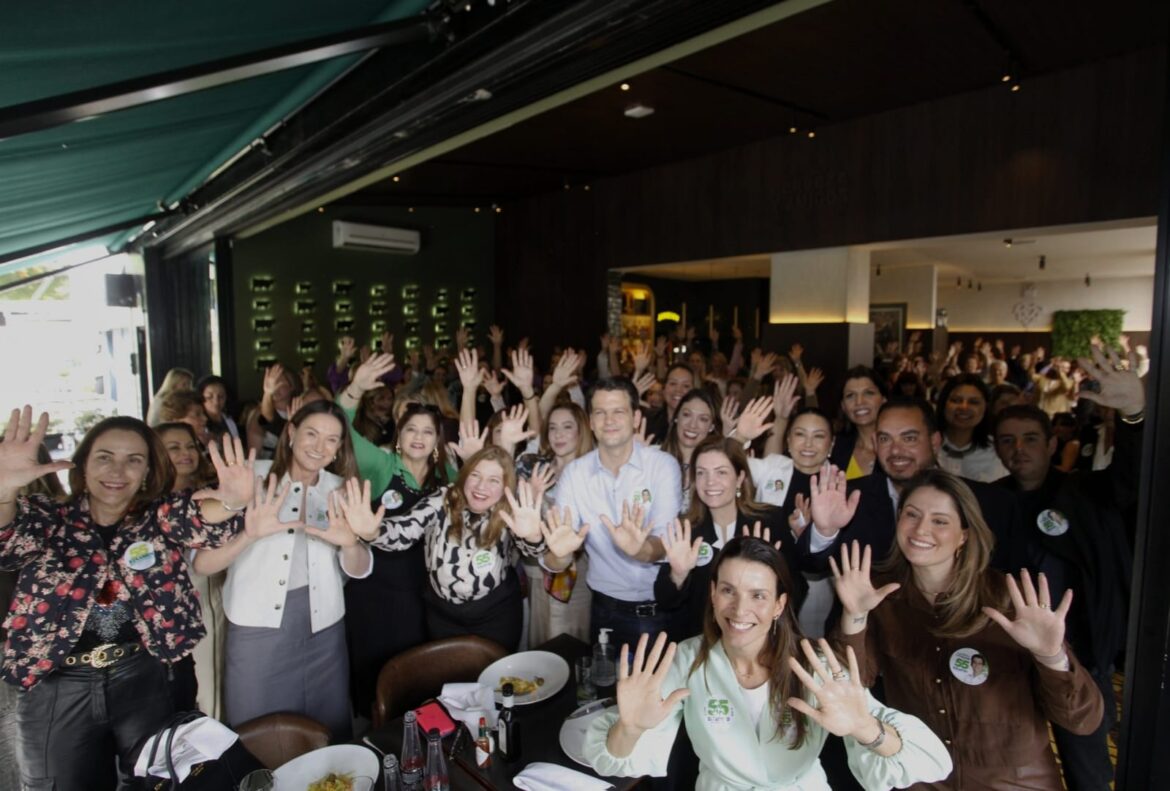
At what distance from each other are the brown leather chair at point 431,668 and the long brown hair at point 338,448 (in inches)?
33.1

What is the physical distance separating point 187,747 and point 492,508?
4.44 ft

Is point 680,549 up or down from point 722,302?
down

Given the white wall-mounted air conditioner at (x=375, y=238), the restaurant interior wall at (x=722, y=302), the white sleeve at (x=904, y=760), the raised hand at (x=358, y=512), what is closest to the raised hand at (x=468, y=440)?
the raised hand at (x=358, y=512)

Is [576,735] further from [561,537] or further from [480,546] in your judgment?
[480,546]

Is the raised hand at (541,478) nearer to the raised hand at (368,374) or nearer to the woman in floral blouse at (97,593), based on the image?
the raised hand at (368,374)

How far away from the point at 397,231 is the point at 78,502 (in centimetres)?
896

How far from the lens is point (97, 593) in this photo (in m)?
2.15

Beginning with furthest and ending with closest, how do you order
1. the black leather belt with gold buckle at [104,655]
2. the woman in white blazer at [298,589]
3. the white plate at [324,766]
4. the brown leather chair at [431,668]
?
the woman in white blazer at [298,589]
the brown leather chair at [431,668]
the black leather belt with gold buckle at [104,655]
the white plate at [324,766]

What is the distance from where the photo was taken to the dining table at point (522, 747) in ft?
6.12

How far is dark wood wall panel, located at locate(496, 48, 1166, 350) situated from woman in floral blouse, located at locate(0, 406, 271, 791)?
21.7 ft

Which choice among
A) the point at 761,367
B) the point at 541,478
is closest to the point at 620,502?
the point at 541,478

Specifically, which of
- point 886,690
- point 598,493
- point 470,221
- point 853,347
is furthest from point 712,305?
point 886,690

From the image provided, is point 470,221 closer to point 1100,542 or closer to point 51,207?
→ point 51,207

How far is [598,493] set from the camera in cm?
303
